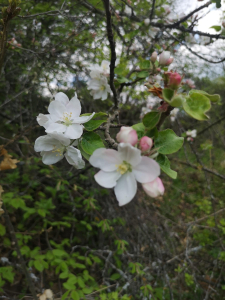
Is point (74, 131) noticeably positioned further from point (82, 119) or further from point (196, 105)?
point (196, 105)

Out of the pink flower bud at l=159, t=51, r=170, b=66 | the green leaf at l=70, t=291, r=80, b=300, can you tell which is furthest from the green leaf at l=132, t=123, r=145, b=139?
the green leaf at l=70, t=291, r=80, b=300

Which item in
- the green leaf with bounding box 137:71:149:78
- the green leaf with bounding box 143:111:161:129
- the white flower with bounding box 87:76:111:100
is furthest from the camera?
the white flower with bounding box 87:76:111:100

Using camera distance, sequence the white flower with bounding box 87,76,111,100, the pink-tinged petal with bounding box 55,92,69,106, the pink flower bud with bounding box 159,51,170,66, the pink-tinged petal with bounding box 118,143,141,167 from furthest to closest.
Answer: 1. the white flower with bounding box 87,76,111,100
2. the pink flower bud with bounding box 159,51,170,66
3. the pink-tinged petal with bounding box 55,92,69,106
4. the pink-tinged petal with bounding box 118,143,141,167

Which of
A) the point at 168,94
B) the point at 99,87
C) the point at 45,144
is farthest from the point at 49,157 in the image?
the point at 99,87

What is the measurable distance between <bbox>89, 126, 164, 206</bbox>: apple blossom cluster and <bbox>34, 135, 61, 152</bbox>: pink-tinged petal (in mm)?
270

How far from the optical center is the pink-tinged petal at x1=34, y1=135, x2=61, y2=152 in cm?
89

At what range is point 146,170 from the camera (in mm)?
688

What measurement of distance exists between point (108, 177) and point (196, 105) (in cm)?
39

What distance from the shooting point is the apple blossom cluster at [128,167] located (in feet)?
2.18

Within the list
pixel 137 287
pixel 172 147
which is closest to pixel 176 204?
pixel 137 287

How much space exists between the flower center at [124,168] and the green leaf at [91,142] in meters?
0.12

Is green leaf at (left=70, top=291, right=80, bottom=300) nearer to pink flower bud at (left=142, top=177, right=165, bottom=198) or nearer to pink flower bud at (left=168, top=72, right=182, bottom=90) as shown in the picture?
pink flower bud at (left=142, top=177, right=165, bottom=198)

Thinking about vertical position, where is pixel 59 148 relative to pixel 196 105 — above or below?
below

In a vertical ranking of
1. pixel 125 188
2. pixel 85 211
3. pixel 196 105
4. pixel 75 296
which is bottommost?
pixel 85 211
